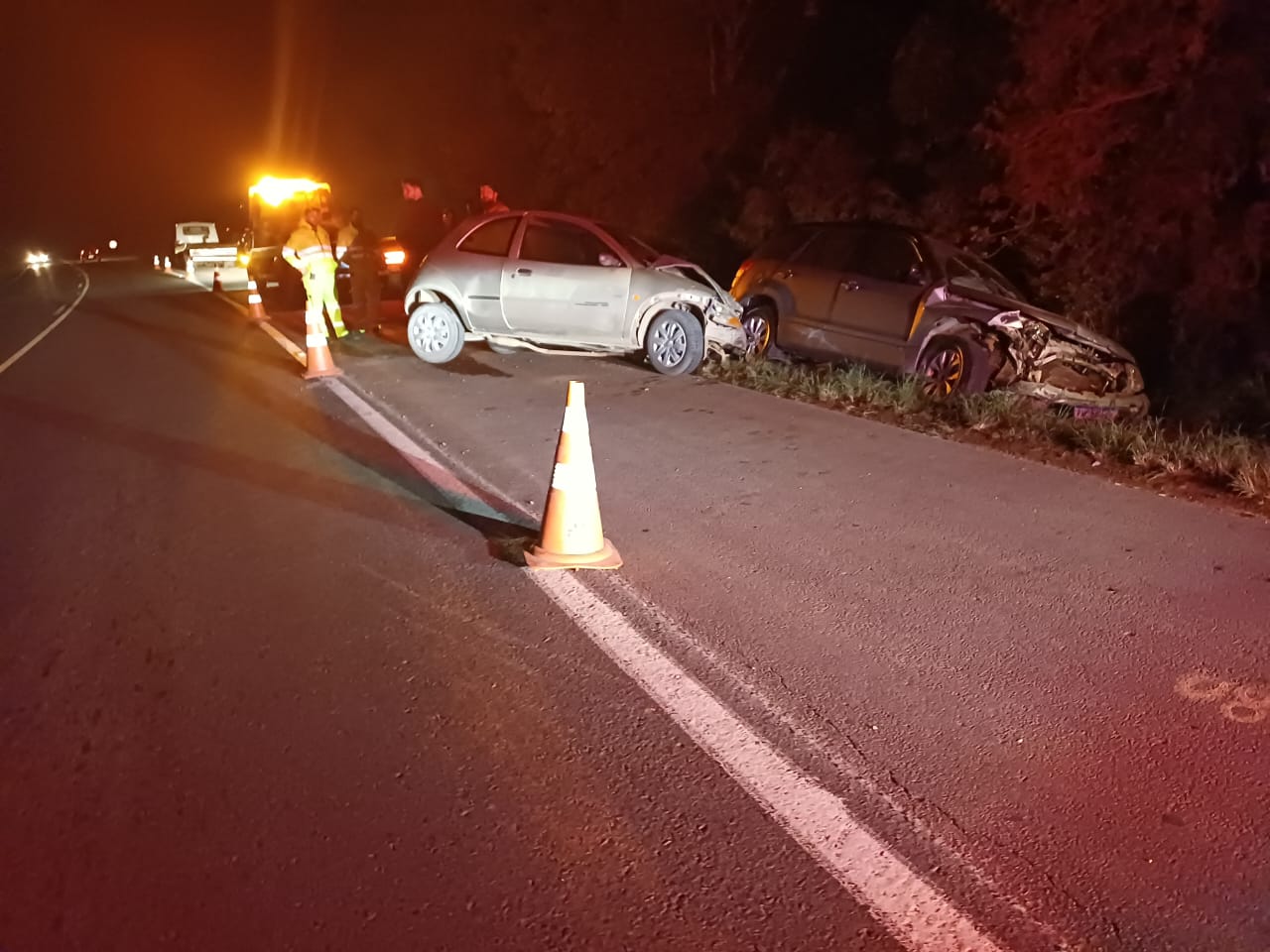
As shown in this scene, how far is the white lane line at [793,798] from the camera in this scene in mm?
2812

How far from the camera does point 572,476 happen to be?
527 centimetres

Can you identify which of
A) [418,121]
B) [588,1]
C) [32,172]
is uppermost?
[588,1]

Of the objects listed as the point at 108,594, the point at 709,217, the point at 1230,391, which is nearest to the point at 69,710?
the point at 108,594

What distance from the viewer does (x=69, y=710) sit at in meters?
4.00

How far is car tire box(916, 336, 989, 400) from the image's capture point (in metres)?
9.84

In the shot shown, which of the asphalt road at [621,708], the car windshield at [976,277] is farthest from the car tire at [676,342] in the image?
the asphalt road at [621,708]

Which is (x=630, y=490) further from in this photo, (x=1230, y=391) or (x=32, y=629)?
(x=1230, y=391)

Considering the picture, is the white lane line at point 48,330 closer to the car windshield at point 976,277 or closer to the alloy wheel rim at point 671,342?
the alloy wheel rim at point 671,342

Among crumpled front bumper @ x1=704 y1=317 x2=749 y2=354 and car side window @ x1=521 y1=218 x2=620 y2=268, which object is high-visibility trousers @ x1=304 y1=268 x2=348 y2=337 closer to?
car side window @ x1=521 y1=218 x2=620 y2=268

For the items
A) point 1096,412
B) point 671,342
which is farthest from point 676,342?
point 1096,412

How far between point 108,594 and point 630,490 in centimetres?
303

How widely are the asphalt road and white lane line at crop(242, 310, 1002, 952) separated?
33mm

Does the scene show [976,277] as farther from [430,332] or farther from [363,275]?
[363,275]

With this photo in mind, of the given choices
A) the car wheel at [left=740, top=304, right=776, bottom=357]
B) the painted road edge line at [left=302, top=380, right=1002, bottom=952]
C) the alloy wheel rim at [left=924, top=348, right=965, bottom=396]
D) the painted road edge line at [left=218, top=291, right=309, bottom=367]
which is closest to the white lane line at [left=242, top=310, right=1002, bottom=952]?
the painted road edge line at [left=302, top=380, right=1002, bottom=952]
